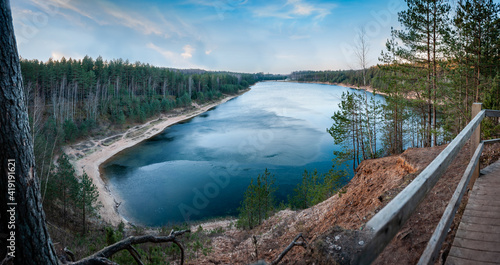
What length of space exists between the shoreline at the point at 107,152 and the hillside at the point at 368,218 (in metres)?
14.8

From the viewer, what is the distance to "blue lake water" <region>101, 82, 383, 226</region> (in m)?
22.8

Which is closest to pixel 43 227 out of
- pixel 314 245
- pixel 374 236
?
pixel 314 245

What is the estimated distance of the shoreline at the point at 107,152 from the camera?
22.6 m

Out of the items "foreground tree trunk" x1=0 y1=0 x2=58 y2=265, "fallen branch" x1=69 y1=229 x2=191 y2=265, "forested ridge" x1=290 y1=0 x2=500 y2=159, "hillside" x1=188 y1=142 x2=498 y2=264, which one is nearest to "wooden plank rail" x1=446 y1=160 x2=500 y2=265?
"hillside" x1=188 y1=142 x2=498 y2=264

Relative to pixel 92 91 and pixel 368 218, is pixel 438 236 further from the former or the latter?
pixel 92 91

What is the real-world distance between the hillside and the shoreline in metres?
14.8

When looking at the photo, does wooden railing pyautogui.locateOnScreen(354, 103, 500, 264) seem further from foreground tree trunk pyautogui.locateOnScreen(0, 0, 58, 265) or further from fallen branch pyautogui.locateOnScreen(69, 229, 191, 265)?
fallen branch pyautogui.locateOnScreen(69, 229, 191, 265)

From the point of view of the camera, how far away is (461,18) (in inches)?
545

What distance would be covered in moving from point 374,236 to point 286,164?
2932 centimetres

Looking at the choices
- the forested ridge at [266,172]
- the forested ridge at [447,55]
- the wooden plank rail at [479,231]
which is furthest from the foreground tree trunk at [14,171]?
the forested ridge at [447,55]

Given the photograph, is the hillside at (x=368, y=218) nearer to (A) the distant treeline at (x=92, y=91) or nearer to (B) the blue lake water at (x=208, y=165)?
(B) the blue lake water at (x=208, y=165)

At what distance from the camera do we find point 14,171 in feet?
7.56

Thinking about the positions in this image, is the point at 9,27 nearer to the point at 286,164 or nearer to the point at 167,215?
the point at 167,215

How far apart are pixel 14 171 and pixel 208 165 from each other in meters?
29.2
